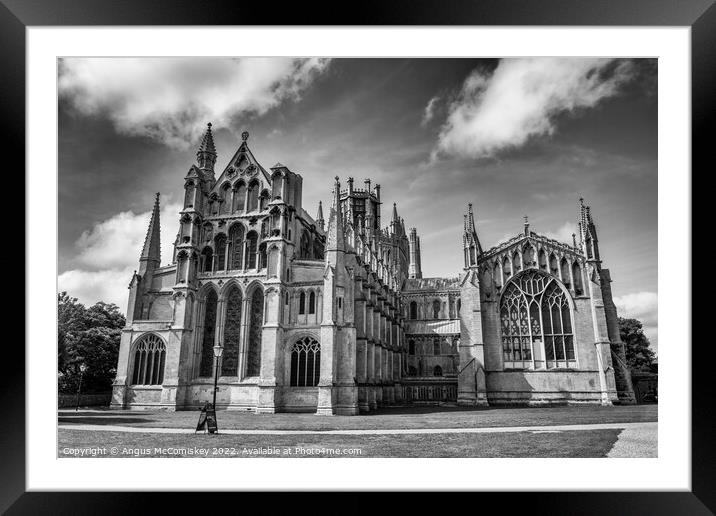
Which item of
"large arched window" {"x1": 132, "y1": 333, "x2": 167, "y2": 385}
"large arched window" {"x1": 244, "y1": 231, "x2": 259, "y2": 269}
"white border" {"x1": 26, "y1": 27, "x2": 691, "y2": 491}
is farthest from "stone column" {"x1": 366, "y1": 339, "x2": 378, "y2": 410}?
"white border" {"x1": 26, "y1": 27, "x2": 691, "y2": 491}

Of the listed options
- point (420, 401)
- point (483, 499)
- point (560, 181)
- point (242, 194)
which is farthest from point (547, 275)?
point (483, 499)

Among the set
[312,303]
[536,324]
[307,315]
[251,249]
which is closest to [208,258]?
[251,249]

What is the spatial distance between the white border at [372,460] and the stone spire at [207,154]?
21.1m

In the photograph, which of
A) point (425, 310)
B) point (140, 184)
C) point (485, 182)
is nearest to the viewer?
point (485, 182)

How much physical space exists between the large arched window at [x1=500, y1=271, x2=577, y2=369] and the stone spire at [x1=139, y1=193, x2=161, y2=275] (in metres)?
24.0

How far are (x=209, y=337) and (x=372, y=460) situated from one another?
64.8ft

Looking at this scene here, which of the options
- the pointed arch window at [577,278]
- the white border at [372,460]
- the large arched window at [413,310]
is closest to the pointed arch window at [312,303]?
the white border at [372,460]

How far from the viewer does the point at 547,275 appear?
32375mm

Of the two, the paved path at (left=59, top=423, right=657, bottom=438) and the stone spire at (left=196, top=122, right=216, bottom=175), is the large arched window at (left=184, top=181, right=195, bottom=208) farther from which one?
the paved path at (left=59, top=423, right=657, bottom=438)

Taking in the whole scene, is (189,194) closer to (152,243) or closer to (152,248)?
(152,243)

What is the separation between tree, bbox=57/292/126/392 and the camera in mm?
22034

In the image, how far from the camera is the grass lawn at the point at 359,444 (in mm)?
11742

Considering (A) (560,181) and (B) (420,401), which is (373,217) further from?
(A) (560,181)
